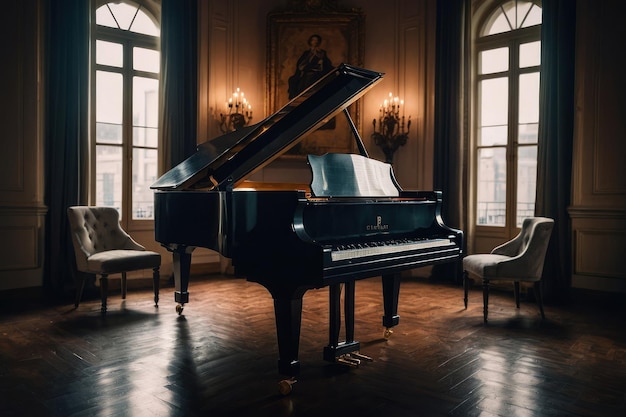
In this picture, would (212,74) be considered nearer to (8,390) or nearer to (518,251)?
(518,251)

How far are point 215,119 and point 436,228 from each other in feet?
12.3

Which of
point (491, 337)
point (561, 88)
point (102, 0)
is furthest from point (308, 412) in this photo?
point (102, 0)

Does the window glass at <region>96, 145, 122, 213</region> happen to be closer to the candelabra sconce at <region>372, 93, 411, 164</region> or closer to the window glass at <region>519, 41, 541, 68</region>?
the candelabra sconce at <region>372, 93, 411, 164</region>

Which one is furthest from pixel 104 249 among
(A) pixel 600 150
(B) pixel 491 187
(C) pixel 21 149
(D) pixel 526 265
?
(A) pixel 600 150

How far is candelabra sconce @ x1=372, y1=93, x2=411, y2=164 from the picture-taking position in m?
6.42

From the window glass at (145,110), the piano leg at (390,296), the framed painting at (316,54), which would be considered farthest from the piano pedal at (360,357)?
the window glass at (145,110)

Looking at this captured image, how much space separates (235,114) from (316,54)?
50.5 inches

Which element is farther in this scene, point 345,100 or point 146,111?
point 146,111

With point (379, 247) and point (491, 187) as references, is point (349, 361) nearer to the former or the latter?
point (379, 247)

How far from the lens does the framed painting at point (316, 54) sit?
662 centimetres

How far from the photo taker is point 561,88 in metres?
5.26

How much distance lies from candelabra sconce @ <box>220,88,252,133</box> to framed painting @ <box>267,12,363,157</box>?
0.46 meters

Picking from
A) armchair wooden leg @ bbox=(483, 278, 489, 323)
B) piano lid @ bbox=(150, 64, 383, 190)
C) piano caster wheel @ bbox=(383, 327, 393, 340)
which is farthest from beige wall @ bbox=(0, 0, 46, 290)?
armchair wooden leg @ bbox=(483, 278, 489, 323)

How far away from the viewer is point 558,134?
5273 millimetres
